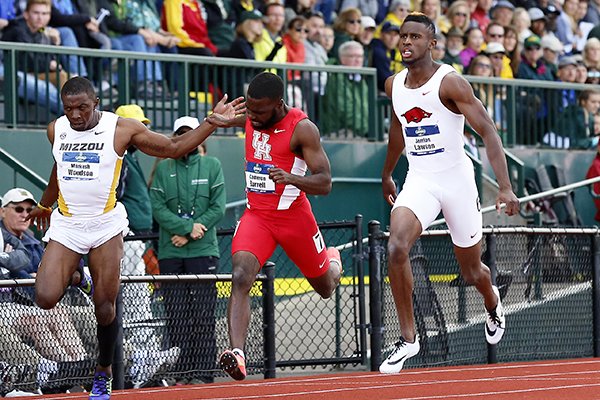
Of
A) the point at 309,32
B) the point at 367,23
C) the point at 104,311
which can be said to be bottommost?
the point at 104,311

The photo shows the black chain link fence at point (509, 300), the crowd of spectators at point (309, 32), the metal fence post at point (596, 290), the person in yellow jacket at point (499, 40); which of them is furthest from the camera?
the person in yellow jacket at point (499, 40)

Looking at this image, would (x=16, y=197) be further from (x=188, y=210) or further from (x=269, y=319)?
(x=269, y=319)

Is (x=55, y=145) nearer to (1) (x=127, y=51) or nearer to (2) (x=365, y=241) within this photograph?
(2) (x=365, y=241)

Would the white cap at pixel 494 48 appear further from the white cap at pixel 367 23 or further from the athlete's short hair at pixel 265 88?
the athlete's short hair at pixel 265 88

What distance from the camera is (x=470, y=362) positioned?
14508 millimetres

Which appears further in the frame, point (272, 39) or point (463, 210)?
point (272, 39)

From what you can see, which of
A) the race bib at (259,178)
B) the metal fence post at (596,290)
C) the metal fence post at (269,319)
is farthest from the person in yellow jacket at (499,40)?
the race bib at (259,178)

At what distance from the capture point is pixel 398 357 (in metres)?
11.5

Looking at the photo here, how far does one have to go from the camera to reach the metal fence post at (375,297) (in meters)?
13.9

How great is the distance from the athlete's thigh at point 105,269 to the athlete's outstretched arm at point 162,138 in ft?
2.15

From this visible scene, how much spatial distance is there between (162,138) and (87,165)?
21.0 inches

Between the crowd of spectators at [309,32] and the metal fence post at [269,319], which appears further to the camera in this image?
the crowd of spectators at [309,32]

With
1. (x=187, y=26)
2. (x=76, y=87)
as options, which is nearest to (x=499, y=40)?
(x=187, y=26)

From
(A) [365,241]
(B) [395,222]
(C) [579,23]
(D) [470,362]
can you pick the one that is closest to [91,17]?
(A) [365,241]
